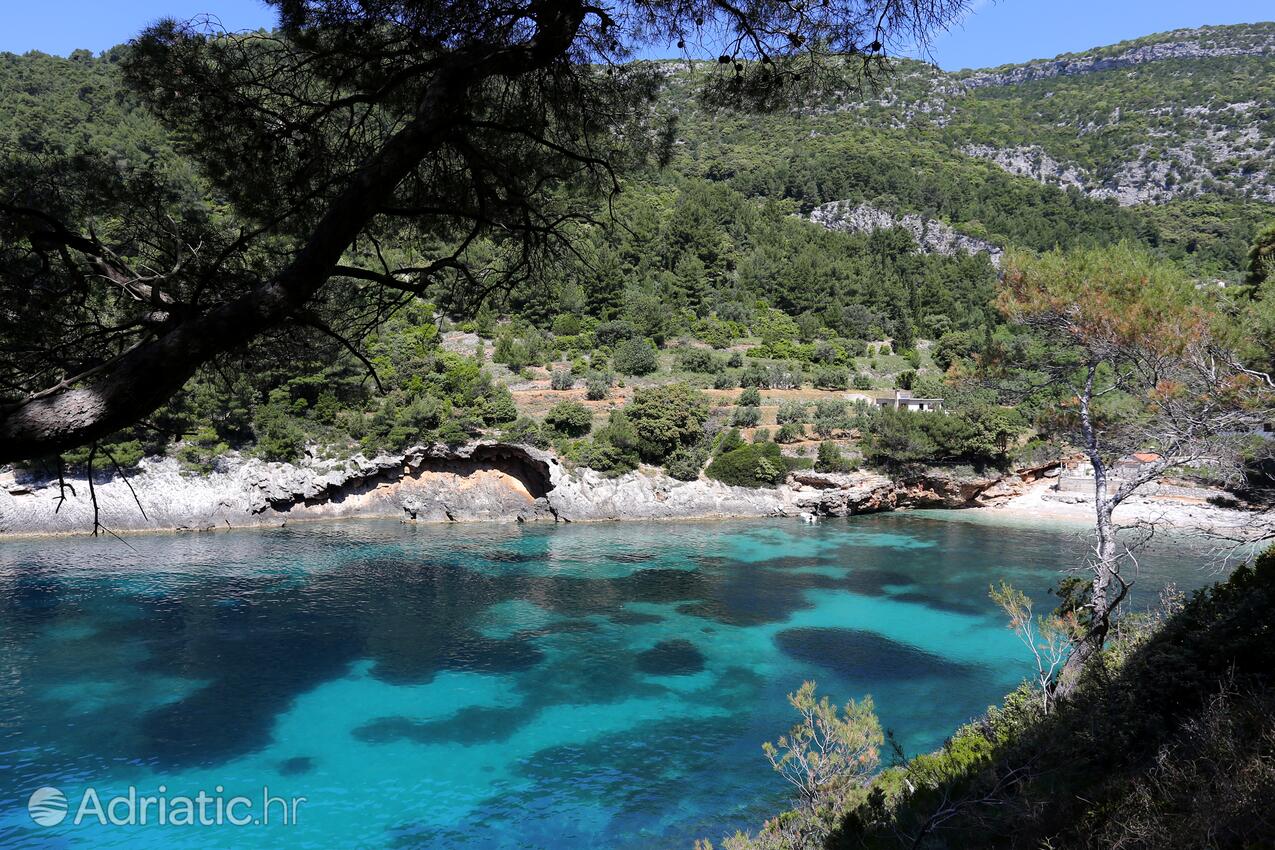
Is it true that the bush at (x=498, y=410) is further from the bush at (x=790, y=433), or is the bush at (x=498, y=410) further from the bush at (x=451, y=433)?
the bush at (x=790, y=433)

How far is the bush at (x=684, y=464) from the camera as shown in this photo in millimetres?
27031

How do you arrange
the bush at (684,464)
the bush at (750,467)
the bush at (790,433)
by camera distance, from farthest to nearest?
the bush at (790,433) < the bush at (750,467) < the bush at (684,464)

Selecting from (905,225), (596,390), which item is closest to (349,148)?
(596,390)

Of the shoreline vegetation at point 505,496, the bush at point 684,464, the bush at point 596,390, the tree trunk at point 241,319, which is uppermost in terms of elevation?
the bush at point 596,390

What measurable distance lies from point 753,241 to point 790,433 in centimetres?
2487

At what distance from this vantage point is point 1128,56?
92562 millimetres

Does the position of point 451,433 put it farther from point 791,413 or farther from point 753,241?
point 753,241

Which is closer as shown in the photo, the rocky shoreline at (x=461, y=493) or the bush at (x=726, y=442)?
the rocky shoreline at (x=461, y=493)

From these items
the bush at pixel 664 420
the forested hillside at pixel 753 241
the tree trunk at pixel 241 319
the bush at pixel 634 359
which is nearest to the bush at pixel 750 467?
the forested hillside at pixel 753 241

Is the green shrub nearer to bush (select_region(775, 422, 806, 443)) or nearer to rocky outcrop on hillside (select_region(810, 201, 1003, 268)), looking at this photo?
bush (select_region(775, 422, 806, 443))

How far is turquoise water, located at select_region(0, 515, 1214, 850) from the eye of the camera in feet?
28.4

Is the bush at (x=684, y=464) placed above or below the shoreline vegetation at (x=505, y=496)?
above

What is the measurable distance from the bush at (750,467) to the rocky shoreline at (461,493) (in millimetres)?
361

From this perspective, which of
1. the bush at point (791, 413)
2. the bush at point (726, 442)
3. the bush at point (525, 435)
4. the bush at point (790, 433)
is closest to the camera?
the bush at point (525, 435)
